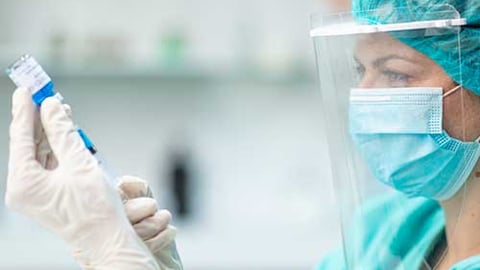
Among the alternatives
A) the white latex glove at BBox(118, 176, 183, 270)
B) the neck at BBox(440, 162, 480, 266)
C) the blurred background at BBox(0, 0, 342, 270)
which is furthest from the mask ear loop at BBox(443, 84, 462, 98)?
the blurred background at BBox(0, 0, 342, 270)

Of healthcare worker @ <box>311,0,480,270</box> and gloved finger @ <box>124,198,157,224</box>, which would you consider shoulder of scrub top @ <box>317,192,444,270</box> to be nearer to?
healthcare worker @ <box>311,0,480,270</box>

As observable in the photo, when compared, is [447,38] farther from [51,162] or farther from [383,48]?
[51,162]

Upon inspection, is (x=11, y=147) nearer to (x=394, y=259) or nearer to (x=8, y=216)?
(x=394, y=259)

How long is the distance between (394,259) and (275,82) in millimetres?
1731

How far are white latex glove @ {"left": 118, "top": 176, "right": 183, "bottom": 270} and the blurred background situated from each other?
5.62ft

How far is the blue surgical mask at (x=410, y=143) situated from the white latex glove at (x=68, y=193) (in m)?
0.40

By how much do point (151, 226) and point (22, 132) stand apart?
212mm

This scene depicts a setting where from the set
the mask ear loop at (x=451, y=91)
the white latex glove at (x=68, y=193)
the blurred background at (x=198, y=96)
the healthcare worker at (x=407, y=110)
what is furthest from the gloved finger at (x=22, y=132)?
the blurred background at (x=198, y=96)

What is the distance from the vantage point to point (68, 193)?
0.99 m

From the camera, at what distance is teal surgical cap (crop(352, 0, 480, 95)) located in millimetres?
1141

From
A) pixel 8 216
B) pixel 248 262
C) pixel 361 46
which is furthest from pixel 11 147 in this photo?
pixel 8 216

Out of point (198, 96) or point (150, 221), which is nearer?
point (150, 221)

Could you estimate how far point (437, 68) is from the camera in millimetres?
1176

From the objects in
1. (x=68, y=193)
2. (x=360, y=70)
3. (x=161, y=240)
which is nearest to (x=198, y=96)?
(x=360, y=70)
